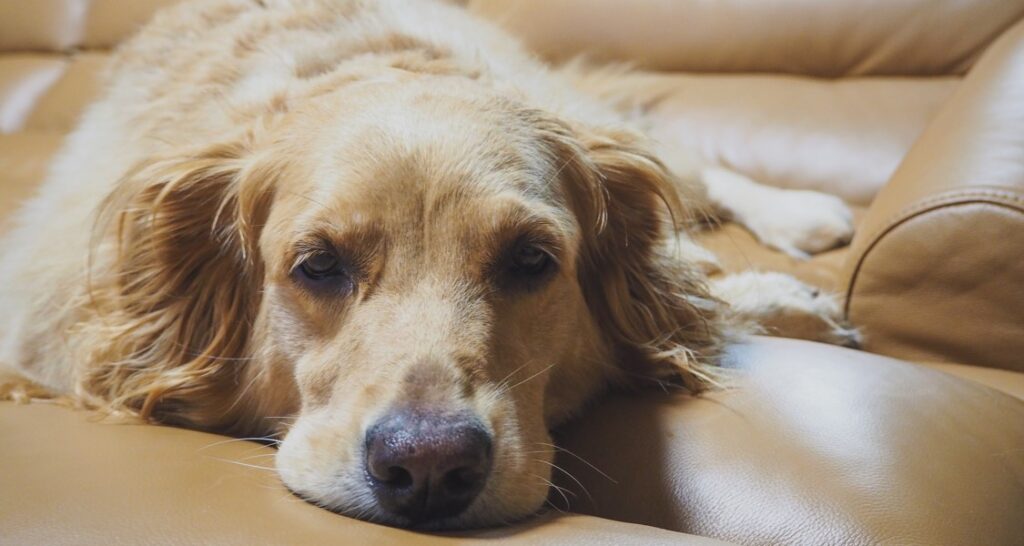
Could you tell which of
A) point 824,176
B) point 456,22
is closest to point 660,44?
point 824,176

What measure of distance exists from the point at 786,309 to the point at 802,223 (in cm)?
51

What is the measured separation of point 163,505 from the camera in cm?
107

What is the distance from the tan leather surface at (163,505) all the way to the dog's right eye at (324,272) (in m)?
0.30

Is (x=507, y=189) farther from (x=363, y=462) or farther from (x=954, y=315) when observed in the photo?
(x=954, y=315)

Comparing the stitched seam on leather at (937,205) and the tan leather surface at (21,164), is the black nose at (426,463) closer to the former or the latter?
the stitched seam on leather at (937,205)

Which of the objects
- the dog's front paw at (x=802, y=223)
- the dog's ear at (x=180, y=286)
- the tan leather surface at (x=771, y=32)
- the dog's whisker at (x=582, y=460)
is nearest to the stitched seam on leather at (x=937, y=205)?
the dog's front paw at (x=802, y=223)

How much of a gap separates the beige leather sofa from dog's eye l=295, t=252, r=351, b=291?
0.28 meters

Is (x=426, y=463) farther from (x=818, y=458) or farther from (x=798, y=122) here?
(x=798, y=122)

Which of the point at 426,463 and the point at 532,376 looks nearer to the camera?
the point at 426,463

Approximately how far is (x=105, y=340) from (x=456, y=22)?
1325mm

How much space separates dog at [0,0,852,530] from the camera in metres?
1.31

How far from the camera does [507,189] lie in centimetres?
153

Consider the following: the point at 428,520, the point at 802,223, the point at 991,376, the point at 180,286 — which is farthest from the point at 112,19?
the point at 991,376

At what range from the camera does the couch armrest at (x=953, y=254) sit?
1752mm
